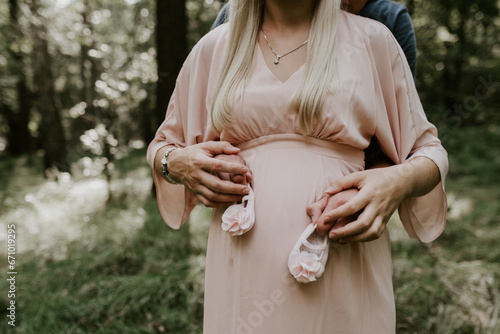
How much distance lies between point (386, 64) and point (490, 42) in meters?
12.9

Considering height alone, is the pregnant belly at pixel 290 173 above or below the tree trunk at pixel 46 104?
above

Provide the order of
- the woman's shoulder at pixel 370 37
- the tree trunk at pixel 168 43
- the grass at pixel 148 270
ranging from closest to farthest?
the woman's shoulder at pixel 370 37 < the grass at pixel 148 270 < the tree trunk at pixel 168 43

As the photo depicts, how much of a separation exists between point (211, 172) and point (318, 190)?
1.19 ft

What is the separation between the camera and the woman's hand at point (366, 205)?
1148 millimetres

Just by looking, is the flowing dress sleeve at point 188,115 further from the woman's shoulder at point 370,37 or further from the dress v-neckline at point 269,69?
the woman's shoulder at point 370,37

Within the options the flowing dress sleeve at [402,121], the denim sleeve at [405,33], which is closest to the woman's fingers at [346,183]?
the flowing dress sleeve at [402,121]

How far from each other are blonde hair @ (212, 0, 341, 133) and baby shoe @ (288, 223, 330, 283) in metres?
0.36

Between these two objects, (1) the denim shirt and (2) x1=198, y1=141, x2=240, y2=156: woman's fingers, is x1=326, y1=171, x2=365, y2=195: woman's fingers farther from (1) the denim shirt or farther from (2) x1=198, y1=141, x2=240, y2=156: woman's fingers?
(1) the denim shirt

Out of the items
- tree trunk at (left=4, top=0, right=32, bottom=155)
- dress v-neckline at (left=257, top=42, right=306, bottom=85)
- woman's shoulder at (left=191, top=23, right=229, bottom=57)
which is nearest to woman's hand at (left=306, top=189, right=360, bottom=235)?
dress v-neckline at (left=257, top=42, right=306, bottom=85)

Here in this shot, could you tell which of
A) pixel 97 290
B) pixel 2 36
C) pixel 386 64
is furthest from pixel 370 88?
pixel 2 36

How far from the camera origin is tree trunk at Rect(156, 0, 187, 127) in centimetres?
587

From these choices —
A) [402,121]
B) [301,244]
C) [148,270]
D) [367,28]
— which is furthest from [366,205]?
[148,270]

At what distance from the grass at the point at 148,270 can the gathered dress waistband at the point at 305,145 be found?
255cm

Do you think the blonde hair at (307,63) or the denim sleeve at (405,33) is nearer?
the blonde hair at (307,63)
